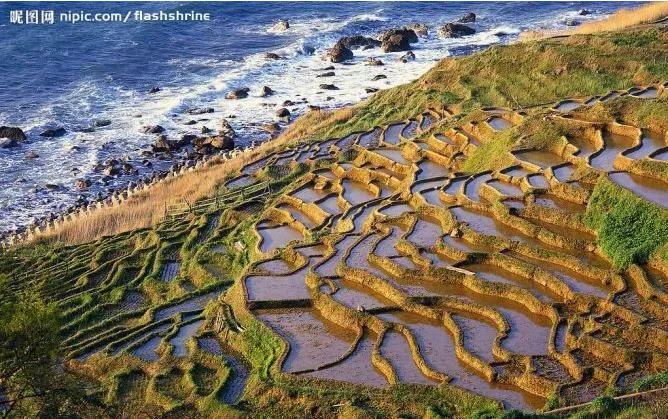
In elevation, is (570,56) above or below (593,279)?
above

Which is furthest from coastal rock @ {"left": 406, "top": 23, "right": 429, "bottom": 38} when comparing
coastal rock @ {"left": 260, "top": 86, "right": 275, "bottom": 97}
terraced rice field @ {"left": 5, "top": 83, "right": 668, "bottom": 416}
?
terraced rice field @ {"left": 5, "top": 83, "right": 668, "bottom": 416}

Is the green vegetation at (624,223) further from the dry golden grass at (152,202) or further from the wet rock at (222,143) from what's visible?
the wet rock at (222,143)

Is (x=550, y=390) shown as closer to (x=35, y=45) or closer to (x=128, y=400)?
(x=128, y=400)

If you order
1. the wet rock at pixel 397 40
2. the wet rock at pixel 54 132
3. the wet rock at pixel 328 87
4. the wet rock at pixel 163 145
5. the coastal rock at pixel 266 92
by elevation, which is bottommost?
the wet rock at pixel 54 132

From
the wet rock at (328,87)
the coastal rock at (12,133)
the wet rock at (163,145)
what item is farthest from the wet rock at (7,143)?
the wet rock at (328,87)

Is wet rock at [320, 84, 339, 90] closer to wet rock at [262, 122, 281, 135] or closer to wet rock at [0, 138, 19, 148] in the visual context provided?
wet rock at [262, 122, 281, 135]

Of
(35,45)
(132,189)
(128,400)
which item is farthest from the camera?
(35,45)

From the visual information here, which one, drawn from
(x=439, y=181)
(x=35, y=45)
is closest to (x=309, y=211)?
(x=439, y=181)
